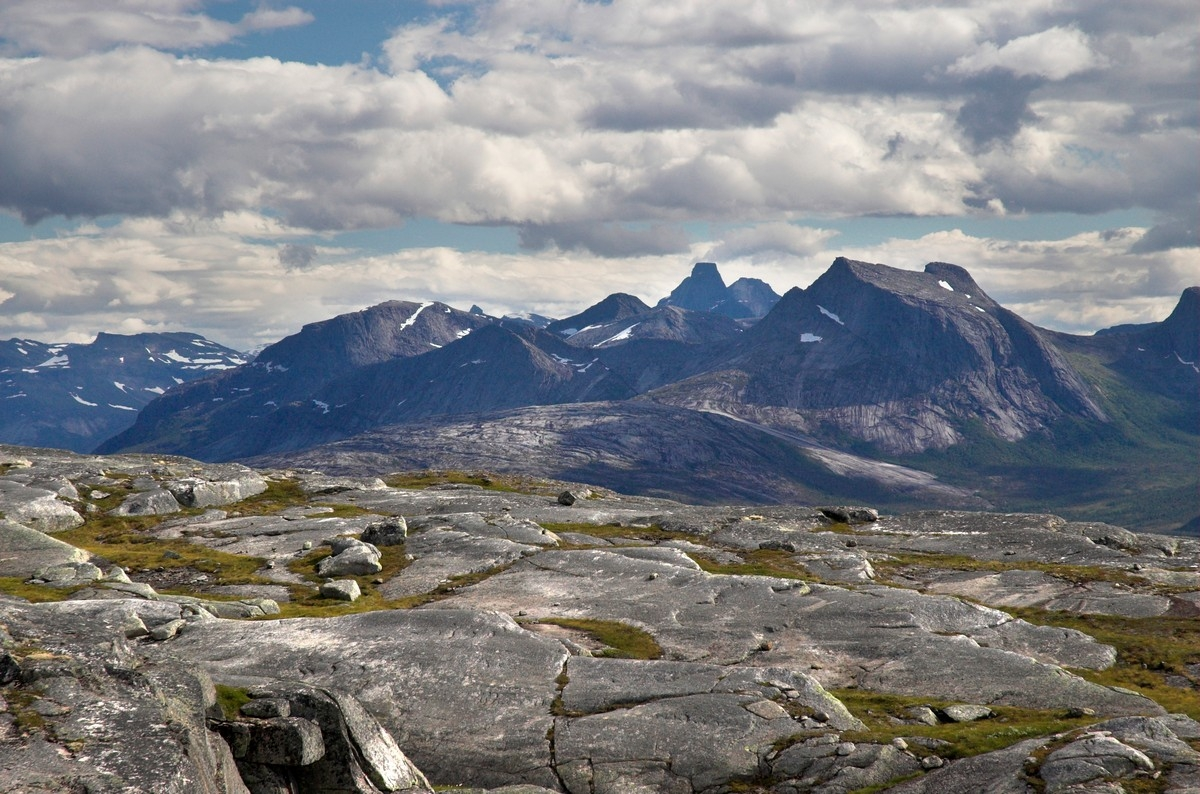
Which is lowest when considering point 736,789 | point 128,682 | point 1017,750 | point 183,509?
point 183,509

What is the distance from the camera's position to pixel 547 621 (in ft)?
225

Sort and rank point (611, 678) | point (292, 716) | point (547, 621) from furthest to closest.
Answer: point (547, 621)
point (611, 678)
point (292, 716)

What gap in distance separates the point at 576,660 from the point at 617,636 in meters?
14.7

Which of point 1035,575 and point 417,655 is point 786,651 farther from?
point 1035,575

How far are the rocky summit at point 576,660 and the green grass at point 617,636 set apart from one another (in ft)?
1.03

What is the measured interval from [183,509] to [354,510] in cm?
2419

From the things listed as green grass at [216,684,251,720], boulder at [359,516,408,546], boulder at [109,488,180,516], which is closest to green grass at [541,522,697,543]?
boulder at [359,516,408,546]

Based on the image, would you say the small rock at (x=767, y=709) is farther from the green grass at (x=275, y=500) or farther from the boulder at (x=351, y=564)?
the green grass at (x=275, y=500)

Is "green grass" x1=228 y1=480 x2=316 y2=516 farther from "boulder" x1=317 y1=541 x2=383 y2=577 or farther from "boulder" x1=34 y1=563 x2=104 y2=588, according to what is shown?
"boulder" x1=34 y1=563 x2=104 y2=588

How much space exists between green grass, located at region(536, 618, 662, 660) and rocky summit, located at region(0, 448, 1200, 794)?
0.31m

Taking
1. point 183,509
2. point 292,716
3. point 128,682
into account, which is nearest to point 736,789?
point 292,716

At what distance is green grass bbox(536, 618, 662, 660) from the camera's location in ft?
198

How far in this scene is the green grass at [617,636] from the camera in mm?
60419

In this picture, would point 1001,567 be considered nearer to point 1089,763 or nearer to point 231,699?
point 1089,763
